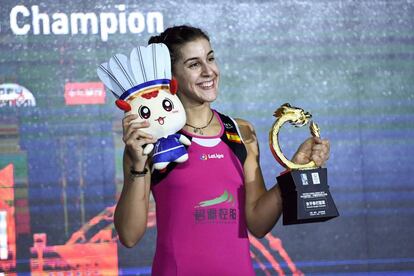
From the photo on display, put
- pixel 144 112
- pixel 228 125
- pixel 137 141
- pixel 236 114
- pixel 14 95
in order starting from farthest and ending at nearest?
1. pixel 236 114
2. pixel 14 95
3. pixel 228 125
4. pixel 144 112
5. pixel 137 141

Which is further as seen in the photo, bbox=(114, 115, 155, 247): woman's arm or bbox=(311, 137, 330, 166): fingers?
bbox=(311, 137, 330, 166): fingers

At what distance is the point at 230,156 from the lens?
103 inches

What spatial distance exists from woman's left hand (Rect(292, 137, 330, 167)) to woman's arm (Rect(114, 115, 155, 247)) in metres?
0.45

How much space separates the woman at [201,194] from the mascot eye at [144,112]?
42mm

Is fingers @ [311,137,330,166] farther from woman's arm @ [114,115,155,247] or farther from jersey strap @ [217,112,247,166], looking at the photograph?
woman's arm @ [114,115,155,247]

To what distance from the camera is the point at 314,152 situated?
257cm

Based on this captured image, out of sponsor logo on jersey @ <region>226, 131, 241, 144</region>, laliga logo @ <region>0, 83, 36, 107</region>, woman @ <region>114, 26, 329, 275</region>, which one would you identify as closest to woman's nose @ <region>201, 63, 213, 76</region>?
woman @ <region>114, 26, 329, 275</region>

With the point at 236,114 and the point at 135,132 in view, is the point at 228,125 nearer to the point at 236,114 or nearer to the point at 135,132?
the point at 135,132

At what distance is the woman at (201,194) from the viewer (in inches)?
98.5

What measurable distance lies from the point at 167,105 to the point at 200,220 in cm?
34

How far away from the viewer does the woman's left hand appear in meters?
2.56

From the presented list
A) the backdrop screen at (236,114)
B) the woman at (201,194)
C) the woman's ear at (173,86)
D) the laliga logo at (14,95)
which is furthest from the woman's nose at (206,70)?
the laliga logo at (14,95)

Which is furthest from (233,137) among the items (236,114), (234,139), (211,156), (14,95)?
(14,95)

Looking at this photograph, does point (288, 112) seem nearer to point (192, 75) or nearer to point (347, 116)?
point (192, 75)
